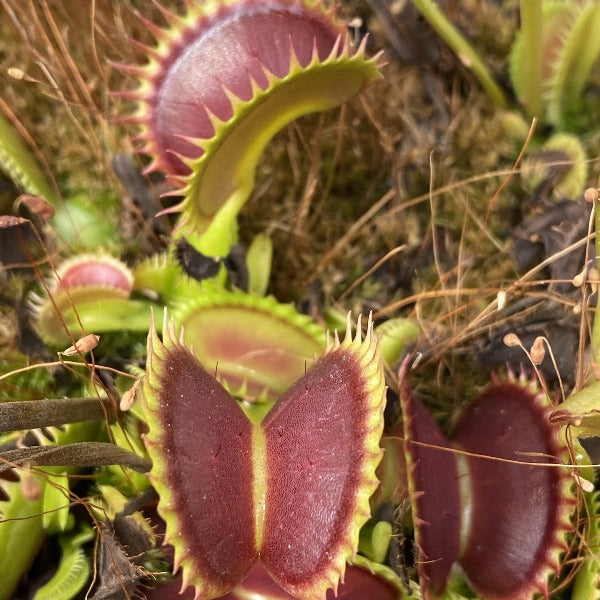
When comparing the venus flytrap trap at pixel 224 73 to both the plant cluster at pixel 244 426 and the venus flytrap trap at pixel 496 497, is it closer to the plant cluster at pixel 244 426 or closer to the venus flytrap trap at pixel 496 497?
the plant cluster at pixel 244 426

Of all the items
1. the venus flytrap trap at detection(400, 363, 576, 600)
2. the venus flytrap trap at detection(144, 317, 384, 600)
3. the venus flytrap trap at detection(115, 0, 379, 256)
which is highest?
the venus flytrap trap at detection(115, 0, 379, 256)

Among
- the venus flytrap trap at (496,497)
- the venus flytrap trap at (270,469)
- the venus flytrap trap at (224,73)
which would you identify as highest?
the venus flytrap trap at (224,73)

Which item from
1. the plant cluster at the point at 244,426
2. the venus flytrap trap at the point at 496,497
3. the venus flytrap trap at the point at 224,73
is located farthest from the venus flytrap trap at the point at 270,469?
the venus flytrap trap at the point at 224,73

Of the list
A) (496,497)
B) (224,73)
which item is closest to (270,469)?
(496,497)

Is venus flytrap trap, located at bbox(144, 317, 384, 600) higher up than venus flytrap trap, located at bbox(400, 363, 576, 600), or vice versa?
venus flytrap trap, located at bbox(144, 317, 384, 600)

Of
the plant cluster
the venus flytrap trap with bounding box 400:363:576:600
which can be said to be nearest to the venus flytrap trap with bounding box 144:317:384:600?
the plant cluster

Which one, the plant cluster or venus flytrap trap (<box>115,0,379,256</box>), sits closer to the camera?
the plant cluster

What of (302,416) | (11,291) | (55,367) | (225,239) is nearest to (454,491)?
(302,416)

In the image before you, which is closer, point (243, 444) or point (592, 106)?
point (243, 444)

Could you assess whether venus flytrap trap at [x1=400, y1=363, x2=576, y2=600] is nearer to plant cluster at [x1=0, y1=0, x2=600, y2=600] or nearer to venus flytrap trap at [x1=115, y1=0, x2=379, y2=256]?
plant cluster at [x1=0, y1=0, x2=600, y2=600]

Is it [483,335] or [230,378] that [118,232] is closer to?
[230,378]

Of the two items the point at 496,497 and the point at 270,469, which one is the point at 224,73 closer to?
the point at 270,469
